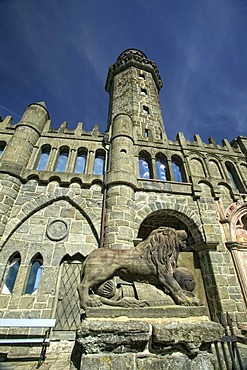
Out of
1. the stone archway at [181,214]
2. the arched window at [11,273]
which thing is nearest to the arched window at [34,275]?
the arched window at [11,273]

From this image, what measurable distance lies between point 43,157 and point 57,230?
3.74 m

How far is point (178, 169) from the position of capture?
963cm

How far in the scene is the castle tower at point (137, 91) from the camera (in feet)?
43.2

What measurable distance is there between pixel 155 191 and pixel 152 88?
11636 millimetres

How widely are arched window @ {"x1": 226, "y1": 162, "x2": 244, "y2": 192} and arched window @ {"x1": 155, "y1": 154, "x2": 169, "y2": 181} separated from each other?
3.44m

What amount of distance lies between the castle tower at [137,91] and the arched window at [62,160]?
4986 mm

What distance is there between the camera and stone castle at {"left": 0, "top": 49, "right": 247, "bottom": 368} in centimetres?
612

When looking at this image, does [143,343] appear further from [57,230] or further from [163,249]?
[57,230]

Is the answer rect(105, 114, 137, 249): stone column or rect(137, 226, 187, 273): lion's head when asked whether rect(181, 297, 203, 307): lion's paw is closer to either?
rect(137, 226, 187, 273): lion's head

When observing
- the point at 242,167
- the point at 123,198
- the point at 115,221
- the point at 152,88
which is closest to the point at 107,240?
the point at 115,221

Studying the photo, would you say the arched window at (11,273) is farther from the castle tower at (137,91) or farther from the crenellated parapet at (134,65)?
the crenellated parapet at (134,65)

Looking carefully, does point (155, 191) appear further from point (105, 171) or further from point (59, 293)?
point (59, 293)

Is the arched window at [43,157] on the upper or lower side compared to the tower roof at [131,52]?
lower

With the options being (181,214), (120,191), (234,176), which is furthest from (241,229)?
(120,191)
